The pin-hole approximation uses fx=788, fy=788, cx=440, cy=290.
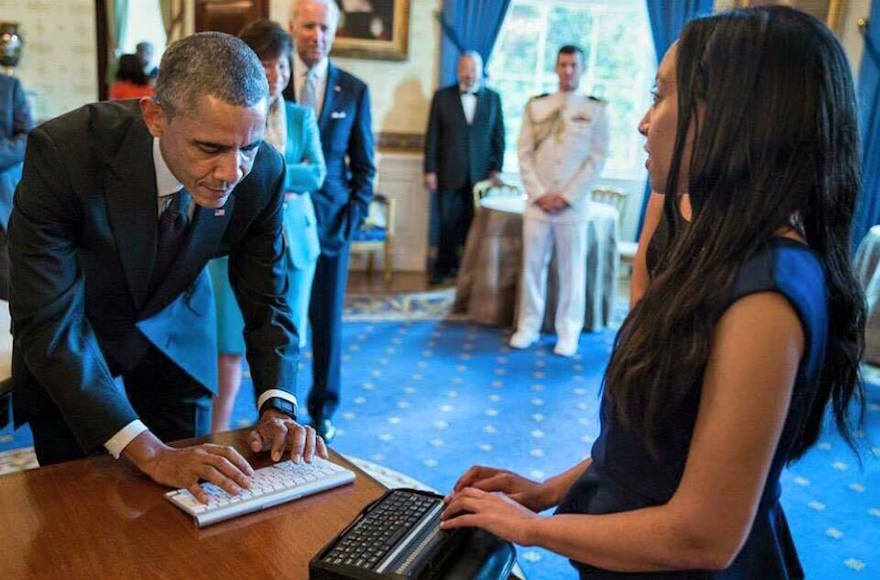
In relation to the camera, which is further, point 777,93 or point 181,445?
point 181,445

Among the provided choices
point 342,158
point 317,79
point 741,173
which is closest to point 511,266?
point 342,158

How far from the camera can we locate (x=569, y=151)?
4.38 m

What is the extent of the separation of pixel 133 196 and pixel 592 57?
621cm

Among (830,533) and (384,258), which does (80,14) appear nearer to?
(384,258)

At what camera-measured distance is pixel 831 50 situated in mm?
844

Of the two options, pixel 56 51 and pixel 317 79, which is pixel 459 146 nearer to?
pixel 317 79

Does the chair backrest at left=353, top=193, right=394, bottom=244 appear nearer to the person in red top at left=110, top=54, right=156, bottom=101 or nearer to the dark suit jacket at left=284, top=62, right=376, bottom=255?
the person in red top at left=110, top=54, right=156, bottom=101

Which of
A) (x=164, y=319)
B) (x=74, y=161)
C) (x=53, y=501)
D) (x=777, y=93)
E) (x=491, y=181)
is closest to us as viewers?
(x=777, y=93)

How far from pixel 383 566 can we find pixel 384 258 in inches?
226

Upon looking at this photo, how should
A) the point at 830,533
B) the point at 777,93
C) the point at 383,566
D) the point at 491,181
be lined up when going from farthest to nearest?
the point at 491,181, the point at 830,533, the point at 383,566, the point at 777,93

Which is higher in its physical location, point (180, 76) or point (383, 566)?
point (180, 76)

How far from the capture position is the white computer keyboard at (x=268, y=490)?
1141 mm

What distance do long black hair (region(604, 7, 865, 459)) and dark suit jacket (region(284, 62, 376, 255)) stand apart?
2.23m

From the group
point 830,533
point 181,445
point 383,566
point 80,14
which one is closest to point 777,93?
point 383,566
